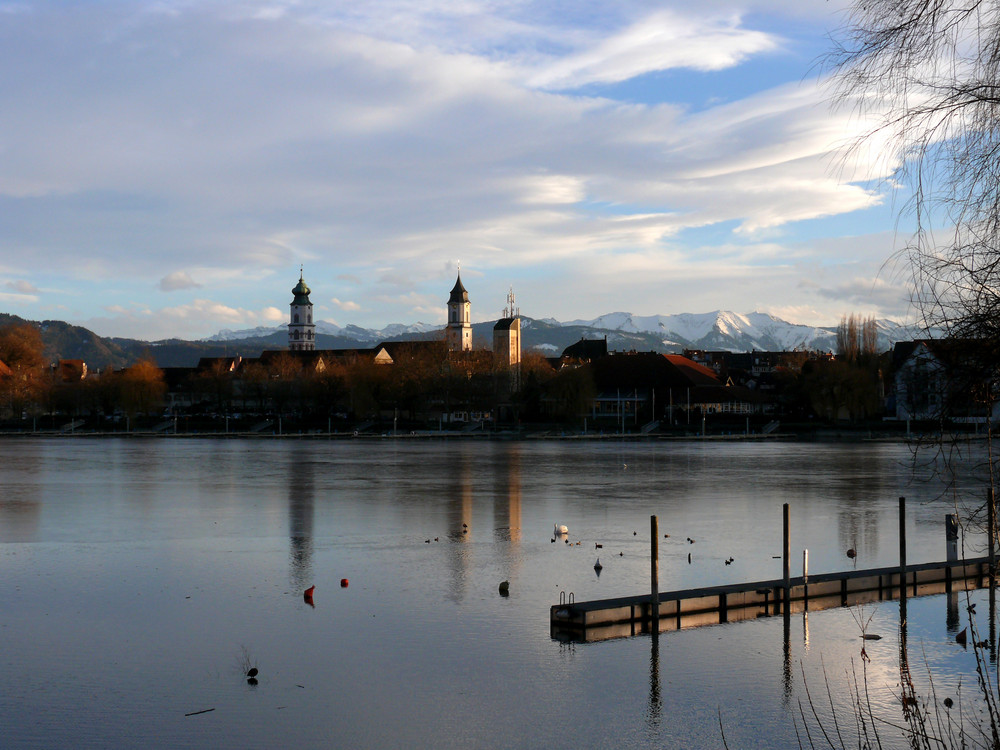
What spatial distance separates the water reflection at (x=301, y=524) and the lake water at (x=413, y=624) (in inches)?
6.1

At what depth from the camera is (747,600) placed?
18.4 meters

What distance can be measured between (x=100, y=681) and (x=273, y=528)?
1591cm

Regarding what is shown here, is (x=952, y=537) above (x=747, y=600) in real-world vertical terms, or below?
above

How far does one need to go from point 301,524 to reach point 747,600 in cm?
1668

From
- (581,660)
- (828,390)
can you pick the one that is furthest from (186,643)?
(828,390)

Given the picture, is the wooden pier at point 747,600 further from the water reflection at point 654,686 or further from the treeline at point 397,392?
the treeline at point 397,392

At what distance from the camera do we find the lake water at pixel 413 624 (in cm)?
1332

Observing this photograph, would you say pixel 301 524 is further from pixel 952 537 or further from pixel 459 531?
pixel 952 537

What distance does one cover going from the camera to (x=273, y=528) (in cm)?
3058

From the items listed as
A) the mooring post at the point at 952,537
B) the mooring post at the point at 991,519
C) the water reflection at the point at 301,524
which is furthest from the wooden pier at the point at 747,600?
the mooring post at the point at 991,519

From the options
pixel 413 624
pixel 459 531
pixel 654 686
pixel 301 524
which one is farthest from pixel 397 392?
pixel 654 686

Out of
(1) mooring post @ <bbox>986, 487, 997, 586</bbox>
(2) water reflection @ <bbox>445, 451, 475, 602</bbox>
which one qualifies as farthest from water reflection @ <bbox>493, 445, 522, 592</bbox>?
(1) mooring post @ <bbox>986, 487, 997, 586</bbox>

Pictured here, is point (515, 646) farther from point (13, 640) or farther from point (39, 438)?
point (39, 438)

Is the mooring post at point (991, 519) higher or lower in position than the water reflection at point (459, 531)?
higher
